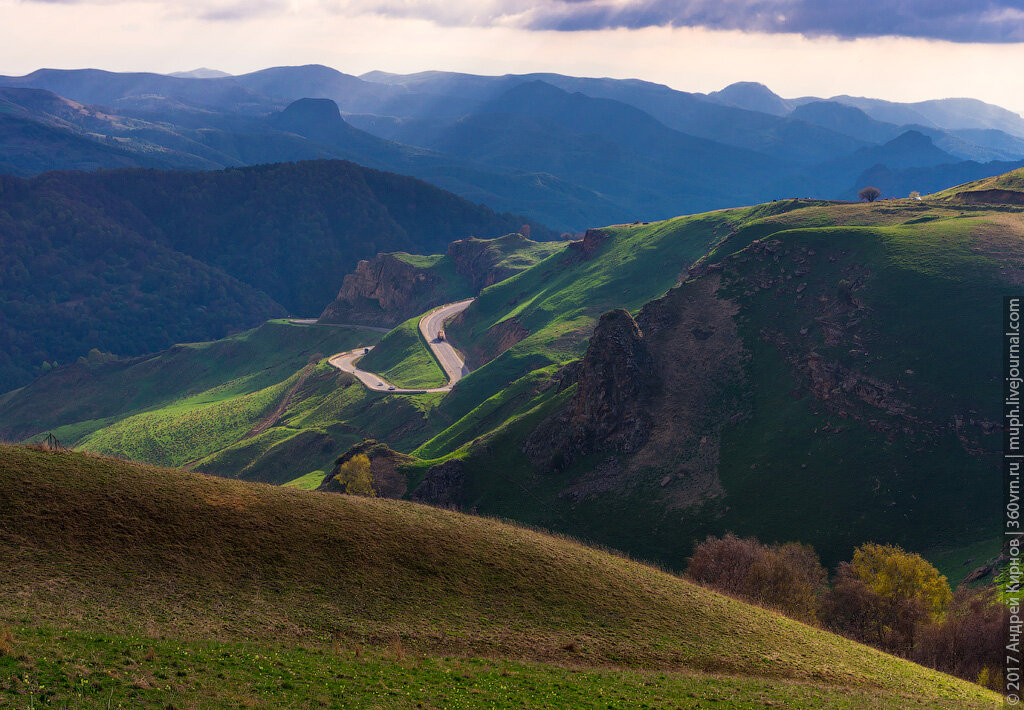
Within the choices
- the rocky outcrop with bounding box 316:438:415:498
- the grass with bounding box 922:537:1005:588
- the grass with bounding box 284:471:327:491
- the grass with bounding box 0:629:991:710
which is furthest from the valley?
the grass with bounding box 284:471:327:491

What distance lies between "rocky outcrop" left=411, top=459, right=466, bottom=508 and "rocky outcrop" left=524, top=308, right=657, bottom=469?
1186 centimetres

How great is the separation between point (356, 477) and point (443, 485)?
45.7ft

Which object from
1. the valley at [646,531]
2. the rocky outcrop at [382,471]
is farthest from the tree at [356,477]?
the rocky outcrop at [382,471]

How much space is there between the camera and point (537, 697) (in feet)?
120

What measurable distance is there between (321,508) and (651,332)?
262 ft

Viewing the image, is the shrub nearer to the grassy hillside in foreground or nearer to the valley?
the valley

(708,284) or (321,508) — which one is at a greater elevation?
(708,284)

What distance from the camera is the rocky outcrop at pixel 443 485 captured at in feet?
359

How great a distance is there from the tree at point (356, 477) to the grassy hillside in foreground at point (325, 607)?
51958 millimetres

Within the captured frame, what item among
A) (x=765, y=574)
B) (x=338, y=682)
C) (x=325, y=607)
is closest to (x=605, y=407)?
(x=765, y=574)

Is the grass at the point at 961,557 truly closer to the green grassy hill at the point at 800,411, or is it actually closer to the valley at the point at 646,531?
the valley at the point at 646,531

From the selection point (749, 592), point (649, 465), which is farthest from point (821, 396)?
point (749, 592)

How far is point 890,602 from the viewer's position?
61.9 meters

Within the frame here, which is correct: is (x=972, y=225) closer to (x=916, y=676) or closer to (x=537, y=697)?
(x=916, y=676)
